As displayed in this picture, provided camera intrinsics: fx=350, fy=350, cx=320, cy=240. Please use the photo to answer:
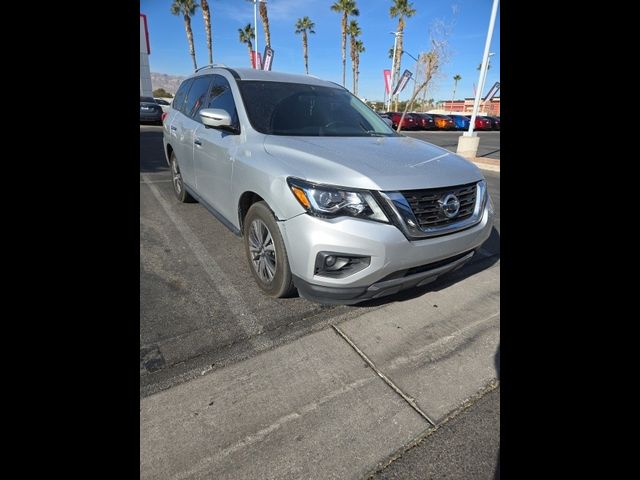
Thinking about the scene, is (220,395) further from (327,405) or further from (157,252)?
(157,252)

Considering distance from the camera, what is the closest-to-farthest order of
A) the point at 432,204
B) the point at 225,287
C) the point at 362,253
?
the point at 362,253 → the point at 432,204 → the point at 225,287

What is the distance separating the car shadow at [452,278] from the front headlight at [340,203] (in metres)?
0.95

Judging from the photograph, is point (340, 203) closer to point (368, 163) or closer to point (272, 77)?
point (368, 163)

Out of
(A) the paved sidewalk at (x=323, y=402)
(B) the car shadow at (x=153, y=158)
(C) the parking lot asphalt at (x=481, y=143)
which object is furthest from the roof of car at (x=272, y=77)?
(C) the parking lot asphalt at (x=481, y=143)

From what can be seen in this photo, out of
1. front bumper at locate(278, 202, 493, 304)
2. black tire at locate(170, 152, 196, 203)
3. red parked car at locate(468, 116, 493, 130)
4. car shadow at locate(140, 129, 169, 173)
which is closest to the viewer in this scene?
front bumper at locate(278, 202, 493, 304)

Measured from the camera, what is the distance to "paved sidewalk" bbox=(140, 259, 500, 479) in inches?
60.7

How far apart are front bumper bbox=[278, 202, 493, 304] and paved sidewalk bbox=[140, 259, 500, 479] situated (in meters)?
0.38

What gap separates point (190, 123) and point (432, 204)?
9.89ft

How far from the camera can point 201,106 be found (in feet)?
12.6

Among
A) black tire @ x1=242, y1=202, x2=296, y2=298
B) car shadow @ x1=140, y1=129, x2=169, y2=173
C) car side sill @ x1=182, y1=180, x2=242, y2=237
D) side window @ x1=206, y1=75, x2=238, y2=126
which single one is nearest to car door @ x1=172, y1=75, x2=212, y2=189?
car side sill @ x1=182, y1=180, x2=242, y2=237

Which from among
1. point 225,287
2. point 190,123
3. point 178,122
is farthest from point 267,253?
point 178,122

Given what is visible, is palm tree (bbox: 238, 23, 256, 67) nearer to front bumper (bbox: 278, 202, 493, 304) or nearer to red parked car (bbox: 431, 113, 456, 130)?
red parked car (bbox: 431, 113, 456, 130)

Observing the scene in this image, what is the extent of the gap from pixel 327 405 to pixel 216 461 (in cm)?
59

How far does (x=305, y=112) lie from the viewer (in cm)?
318
